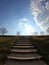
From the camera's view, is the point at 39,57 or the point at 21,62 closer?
the point at 21,62

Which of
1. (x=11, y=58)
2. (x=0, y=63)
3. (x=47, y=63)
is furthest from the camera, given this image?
(x=11, y=58)

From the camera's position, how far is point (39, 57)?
321 inches

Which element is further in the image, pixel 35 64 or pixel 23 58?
pixel 23 58

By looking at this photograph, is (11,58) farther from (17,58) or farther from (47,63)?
(47,63)

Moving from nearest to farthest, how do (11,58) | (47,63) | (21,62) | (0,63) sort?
(0,63) → (47,63) → (21,62) → (11,58)

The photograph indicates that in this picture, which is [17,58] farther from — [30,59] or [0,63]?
[0,63]

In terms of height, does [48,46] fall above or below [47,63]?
above

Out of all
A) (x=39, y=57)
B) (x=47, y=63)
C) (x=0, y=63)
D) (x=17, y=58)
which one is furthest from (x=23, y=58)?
(x=0, y=63)

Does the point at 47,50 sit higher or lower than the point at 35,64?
higher

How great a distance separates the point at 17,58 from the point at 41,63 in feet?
4.25

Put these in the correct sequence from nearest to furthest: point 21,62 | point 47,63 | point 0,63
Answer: point 0,63 < point 47,63 < point 21,62

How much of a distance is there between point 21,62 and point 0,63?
5.73 feet

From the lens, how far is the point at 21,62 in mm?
7500

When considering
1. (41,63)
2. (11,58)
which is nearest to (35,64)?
(41,63)
